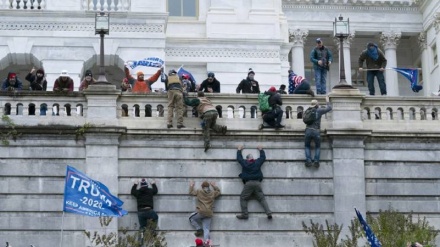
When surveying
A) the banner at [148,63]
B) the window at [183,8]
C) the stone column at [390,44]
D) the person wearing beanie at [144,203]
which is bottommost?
the person wearing beanie at [144,203]

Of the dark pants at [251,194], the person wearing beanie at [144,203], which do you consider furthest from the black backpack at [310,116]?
the person wearing beanie at [144,203]

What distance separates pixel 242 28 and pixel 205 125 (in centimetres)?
1484

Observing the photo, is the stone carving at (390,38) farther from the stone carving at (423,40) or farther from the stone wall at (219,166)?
the stone wall at (219,166)

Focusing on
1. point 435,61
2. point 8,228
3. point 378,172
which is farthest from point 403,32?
point 8,228

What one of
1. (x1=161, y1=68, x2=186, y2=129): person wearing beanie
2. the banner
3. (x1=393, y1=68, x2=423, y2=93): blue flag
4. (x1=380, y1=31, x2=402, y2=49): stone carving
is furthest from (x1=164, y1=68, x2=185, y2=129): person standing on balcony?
(x1=380, y1=31, x2=402, y2=49): stone carving

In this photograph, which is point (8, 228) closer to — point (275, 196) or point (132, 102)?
point (132, 102)

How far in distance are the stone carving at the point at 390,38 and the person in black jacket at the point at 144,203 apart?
34.7 meters

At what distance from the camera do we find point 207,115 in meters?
40.4

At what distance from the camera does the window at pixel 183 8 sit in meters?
56.6

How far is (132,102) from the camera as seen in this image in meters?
41.1

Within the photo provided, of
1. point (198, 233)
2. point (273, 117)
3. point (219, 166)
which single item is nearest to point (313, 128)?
point (273, 117)

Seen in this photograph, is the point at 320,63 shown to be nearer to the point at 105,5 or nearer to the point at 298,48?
the point at 105,5

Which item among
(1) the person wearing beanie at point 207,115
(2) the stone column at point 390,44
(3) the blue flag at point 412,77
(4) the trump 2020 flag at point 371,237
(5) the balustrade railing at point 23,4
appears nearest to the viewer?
(4) the trump 2020 flag at point 371,237

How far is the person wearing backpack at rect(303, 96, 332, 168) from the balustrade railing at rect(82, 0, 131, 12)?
13.5 metres
